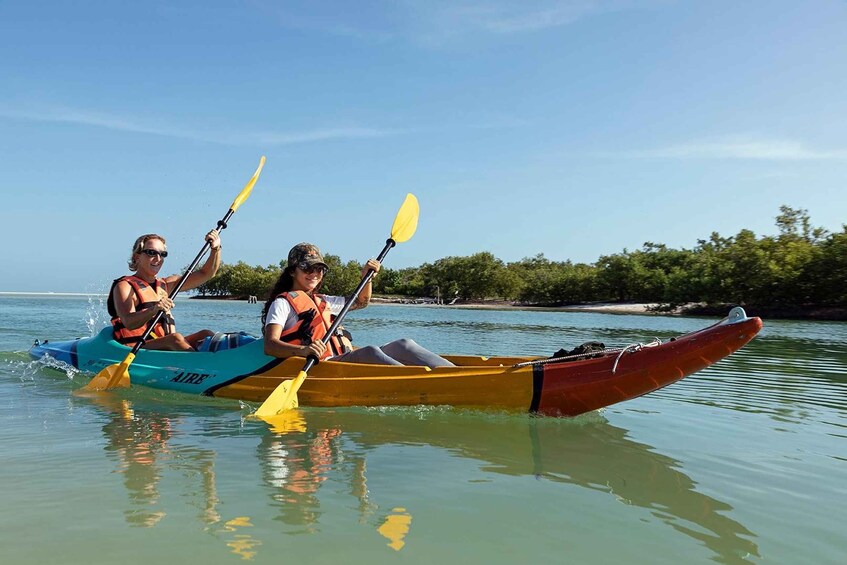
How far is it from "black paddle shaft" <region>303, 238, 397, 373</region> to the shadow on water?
51 cm

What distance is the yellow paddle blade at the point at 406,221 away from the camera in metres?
7.45

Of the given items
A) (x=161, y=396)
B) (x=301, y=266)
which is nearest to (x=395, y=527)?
(x=301, y=266)

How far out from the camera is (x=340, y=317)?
6.27 meters

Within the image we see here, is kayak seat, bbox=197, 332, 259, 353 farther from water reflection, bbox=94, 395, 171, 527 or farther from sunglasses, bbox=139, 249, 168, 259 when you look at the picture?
sunglasses, bbox=139, 249, 168, 259

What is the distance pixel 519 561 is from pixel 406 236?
504cm

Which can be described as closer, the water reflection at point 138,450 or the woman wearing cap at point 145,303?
the water reflection at point 138,450

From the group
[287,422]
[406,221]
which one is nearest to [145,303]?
[287,422]

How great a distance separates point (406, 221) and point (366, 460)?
3.71 m

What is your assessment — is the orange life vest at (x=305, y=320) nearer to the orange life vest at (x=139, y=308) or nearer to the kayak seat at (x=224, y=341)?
the kayak seat at (x=224, y=341)

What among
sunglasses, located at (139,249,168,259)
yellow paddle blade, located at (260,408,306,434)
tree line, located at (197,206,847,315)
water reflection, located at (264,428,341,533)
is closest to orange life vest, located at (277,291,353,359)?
yellow paddle blade, located at (260,408,306,434)

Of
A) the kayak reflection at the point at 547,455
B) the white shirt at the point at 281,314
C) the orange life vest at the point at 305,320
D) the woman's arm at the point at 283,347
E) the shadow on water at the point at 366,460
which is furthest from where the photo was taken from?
the orange life vest at the point at 305,320

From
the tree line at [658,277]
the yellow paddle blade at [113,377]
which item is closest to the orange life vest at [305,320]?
the yellow paddle blade at [113,377]

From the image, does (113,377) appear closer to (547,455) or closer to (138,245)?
(138,245)

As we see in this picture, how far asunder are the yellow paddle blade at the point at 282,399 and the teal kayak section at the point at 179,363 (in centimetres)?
45
